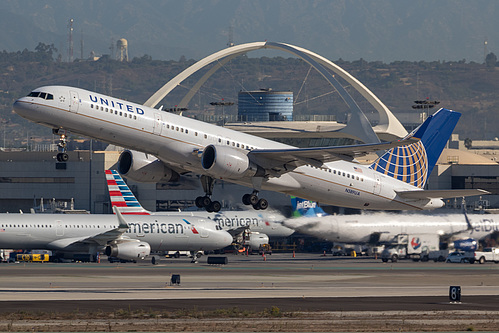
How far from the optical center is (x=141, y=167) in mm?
63031

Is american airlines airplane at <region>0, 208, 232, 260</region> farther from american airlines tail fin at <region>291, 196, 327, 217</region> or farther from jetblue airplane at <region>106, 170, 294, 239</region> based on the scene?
american airlines tail fin at <region>291, 196, 327, 217</region>

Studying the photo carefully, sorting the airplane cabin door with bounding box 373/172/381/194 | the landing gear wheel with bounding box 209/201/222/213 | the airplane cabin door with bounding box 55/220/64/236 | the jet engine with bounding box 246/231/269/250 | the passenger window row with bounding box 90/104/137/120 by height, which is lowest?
the jet engine with bounding box 246/231/269/250

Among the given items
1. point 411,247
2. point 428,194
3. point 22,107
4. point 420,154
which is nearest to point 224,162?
point 22,107

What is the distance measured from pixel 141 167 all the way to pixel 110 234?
32076mm

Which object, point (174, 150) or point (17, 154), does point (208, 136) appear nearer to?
point (174, 150)

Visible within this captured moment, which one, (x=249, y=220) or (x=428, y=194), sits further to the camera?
(x=249, y=220)

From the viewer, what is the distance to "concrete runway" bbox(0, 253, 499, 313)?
54.4 meters

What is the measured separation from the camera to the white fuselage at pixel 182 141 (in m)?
53.8

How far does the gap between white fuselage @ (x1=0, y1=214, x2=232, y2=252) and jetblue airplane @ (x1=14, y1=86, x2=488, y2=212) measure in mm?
32117

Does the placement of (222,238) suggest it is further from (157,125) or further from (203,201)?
(157,125)

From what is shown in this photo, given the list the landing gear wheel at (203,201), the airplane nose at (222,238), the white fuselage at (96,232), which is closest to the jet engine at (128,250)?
the white fuselage at (96,232)

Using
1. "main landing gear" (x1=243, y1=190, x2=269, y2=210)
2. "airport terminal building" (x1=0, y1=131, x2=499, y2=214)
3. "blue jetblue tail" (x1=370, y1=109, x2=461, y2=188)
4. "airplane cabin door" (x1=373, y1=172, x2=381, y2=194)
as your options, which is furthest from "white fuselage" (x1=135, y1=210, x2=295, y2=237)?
"main landing gear" (x1=243, y1=190, x2=269, y2=210)

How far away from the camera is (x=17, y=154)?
552 feet

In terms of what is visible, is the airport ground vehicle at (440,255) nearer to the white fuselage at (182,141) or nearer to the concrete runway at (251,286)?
the concrete runway at (251,286)
